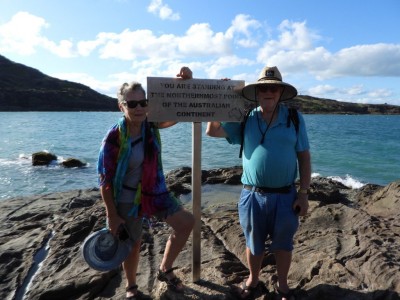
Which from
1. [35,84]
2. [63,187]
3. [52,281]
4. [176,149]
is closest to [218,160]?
[176,149]

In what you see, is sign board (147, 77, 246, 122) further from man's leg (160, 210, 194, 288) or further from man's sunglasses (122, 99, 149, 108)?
man's leg (160, 210, 194, 288)

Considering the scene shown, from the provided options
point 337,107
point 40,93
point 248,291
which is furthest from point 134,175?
point 337,107

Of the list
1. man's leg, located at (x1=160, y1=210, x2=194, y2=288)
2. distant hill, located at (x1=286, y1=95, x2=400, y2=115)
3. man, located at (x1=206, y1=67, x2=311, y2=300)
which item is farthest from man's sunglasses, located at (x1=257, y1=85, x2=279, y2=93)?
distant hill, located at (x1=286, y1=95, x2=400, y2=115)

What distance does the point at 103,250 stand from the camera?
4168 millimetres

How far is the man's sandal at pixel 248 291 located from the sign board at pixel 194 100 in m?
1.91

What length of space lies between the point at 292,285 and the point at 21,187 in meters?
14.8

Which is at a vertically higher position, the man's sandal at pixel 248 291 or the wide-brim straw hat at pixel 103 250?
the wide-brim straw hat at pixel 103 250

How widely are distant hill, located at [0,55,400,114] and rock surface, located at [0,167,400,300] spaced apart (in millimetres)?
104330

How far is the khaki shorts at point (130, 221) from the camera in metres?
4.13

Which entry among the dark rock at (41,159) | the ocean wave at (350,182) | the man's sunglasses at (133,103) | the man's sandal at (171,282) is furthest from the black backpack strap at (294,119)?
the dark rock at (41,159)

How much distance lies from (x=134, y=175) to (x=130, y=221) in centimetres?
51

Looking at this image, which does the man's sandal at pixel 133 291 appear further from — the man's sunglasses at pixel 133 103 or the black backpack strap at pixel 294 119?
the black backpack strap at pixel 294 119

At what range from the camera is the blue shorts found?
4.14 meters

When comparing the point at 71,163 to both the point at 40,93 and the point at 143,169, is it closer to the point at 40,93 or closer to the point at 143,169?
the point at 143,169
